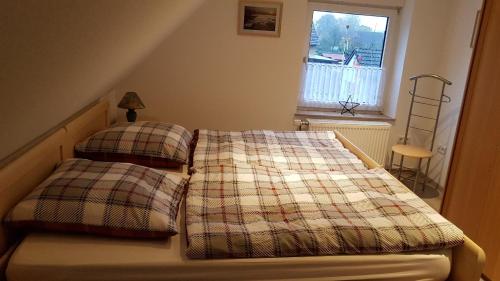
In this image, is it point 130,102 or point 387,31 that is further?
point 387,31

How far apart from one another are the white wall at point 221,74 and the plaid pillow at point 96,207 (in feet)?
6.14

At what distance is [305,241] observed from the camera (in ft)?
4.91

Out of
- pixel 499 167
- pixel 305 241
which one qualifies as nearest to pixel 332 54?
pixel 499 167

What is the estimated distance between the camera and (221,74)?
3.48 metres

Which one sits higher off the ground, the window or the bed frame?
the window

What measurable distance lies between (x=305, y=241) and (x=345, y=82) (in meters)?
2.71

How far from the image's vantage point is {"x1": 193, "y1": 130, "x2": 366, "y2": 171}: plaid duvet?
93.0 inches

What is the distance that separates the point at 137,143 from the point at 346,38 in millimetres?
2526

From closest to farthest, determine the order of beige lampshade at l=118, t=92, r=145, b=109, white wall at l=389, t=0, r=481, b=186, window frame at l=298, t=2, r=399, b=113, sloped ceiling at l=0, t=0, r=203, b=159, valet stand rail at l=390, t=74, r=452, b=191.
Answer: sloped ceiling at l=0, t=0, r=203, b=159 < beige lampshade at l=118, t=92, r=145, b=109 < valet stand rail at l=390, t=74, r=452, b=191 < white wall at l=389, t=0, r=481, b=186 < window frame at l=298, t=2, r=399, b=113

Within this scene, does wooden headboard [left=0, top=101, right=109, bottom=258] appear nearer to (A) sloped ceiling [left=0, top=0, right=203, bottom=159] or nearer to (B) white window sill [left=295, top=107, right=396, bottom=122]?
(A) sloped ceiling [left=0, top=0, right=203, bottom=159]

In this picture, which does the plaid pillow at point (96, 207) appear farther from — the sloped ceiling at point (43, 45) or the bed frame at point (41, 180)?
the sloped ceiling at point (43, 45)

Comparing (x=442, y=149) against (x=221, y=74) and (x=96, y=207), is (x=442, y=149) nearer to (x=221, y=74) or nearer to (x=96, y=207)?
(x=221, y=74)

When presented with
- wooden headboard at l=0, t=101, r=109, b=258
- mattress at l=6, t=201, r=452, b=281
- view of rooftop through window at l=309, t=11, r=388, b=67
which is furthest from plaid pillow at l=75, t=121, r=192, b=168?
view of rooftop through window at l=309, t=11, r=388, b=67

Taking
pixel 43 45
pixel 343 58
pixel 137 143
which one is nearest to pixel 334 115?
pixel 343 58
